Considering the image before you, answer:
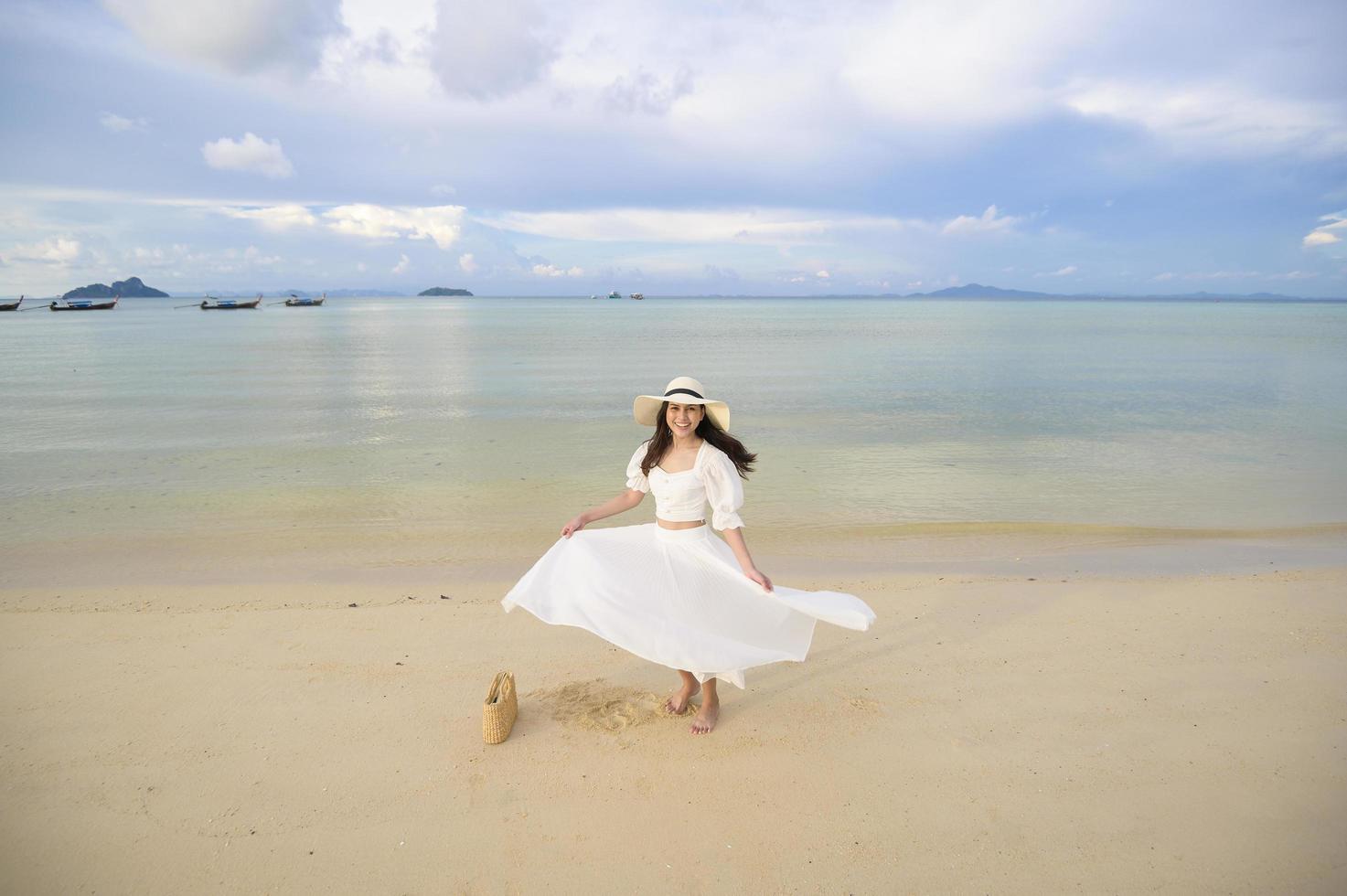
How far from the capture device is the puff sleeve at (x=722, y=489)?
445cm

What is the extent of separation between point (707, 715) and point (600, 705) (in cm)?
72

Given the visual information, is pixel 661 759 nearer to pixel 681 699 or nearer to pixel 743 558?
pixel 681 699

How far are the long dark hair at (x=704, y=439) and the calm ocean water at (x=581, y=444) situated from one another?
461 centimetres

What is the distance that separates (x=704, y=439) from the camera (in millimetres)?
4633

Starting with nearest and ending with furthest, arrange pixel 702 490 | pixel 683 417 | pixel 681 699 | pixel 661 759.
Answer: pixel 661 759
pixel 683 417
pixel 702 490
pixel 681 699

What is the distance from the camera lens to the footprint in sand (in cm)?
464

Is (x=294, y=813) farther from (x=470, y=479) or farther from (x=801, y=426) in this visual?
(x=801, y=426)

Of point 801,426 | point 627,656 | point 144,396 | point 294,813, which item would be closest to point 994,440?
point 801,426

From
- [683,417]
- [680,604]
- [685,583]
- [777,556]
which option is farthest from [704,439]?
[777,556]

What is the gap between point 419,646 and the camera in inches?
→ 224

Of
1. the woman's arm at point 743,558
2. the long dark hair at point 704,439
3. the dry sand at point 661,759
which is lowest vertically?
the dry sand at point 661,759

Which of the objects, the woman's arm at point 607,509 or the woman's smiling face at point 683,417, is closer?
the woman's smiling face at point 683,417

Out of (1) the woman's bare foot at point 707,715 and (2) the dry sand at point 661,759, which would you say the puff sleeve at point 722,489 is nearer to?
(1) the woman's bare foot at point 707,715

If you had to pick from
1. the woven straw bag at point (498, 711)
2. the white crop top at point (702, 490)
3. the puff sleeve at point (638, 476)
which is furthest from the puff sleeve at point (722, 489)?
the woven straw bag at point (498, 711)
